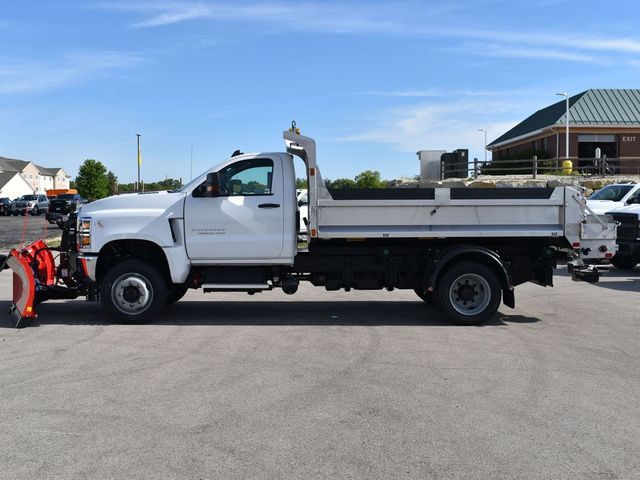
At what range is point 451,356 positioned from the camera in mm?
7387

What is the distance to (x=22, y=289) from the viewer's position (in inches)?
358

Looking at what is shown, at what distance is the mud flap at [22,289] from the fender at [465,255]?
218 inches

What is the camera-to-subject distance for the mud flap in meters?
8.92

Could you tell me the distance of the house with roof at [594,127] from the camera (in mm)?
44031

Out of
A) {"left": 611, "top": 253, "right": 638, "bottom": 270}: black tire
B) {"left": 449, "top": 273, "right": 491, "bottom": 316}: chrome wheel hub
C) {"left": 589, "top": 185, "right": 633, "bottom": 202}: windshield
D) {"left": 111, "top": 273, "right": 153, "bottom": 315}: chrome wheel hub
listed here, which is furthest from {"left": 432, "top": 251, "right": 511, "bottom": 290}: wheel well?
{"left": 589, "top": 185, "right": 633, "bottom": 202}: windshield

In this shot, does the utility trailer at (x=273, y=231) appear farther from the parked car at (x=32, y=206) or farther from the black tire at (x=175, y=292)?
the parked car at (x=32, y=206)

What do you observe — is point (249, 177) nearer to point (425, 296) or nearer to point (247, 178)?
point (247, 178)

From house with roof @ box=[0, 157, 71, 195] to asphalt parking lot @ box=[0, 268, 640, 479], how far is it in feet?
356

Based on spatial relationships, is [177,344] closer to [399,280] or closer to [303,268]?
[303,268]

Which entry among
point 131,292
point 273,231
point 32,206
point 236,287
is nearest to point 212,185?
point 273,231

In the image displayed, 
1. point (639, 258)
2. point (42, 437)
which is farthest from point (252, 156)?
point (639, 258)

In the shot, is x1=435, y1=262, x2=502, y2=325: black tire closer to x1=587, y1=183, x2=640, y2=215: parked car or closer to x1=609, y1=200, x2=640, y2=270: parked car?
x1=609, y1=200, x2=640, y2=270: parked car

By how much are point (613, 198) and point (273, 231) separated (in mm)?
13262

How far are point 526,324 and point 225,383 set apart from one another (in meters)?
4.97
